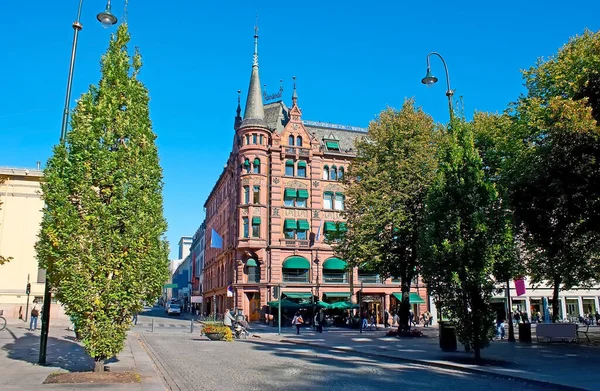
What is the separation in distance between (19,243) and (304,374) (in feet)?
144

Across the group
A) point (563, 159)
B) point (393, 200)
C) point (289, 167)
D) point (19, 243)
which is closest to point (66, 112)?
point (563, 159)

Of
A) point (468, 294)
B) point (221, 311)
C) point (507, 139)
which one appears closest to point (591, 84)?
point (507, 139)

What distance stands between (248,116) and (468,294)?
127ft

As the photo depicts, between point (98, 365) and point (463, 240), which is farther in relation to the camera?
point (463, 240)

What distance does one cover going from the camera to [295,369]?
14.9m

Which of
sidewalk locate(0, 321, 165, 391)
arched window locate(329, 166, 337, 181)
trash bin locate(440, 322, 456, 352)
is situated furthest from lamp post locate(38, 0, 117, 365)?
arched window locate(329, 166, 337, 181)

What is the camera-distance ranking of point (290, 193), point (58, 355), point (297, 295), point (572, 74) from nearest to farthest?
1. point (58, 355)
2. point (572, 74)
3. point (297, 295)
4. point (290, 193)

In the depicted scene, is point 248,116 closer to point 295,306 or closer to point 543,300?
point 295,306

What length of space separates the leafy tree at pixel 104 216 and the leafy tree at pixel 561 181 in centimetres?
1483

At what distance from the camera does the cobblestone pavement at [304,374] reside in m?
11.9

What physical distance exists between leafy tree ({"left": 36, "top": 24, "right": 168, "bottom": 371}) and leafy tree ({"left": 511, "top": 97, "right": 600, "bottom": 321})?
14.8 m

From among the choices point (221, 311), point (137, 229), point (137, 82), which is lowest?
point (221, 311)

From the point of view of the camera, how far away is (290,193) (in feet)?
168

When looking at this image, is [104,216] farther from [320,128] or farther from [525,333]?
[320,128]
